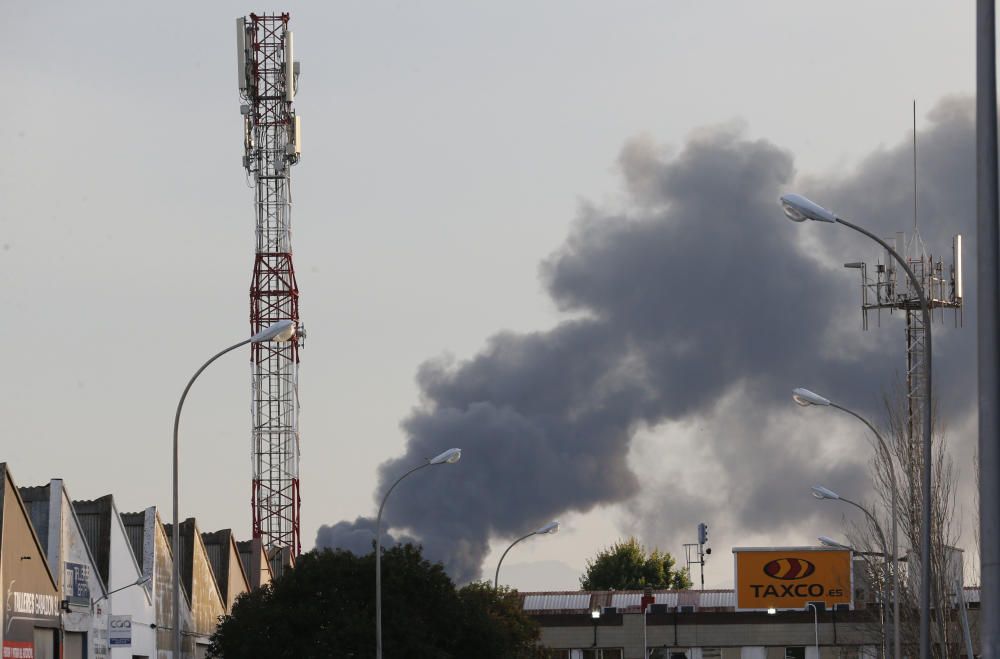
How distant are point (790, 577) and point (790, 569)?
1.51ft

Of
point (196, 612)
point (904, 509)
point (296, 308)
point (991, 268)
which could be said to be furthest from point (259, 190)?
point (991, 268)

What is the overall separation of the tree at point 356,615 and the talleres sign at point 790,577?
43.8 meters

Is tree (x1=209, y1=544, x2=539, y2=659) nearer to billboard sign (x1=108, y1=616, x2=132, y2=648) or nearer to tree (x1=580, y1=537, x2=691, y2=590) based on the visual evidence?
billboard sign (x1=108, y1=616, x2=132, y2=648)

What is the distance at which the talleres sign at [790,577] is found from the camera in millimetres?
93812

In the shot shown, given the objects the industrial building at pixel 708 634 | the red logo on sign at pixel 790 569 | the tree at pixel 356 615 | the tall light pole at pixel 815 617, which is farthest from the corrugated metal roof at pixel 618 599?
the tree at pixel 356 615

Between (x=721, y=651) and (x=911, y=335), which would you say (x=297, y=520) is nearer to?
(x=721, y=651)

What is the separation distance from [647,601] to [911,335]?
133 feet

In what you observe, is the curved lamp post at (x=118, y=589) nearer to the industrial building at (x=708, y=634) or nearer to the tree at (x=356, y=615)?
A: the tree at (x=356, y=615)

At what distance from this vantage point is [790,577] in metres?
94.0

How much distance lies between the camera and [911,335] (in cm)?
6575

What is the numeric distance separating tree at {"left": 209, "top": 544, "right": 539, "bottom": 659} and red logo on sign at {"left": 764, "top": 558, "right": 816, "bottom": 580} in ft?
144

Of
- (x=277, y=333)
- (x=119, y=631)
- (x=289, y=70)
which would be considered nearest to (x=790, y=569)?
(x=289, y=70)

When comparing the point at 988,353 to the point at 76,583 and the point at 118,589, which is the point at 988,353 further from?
the point at 118,589

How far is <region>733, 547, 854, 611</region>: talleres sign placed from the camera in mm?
93812
